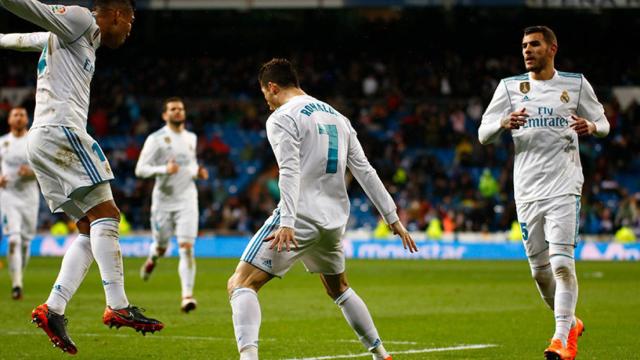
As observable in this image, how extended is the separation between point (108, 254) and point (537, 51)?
422 centimetres

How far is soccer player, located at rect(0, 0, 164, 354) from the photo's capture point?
808 centimetres

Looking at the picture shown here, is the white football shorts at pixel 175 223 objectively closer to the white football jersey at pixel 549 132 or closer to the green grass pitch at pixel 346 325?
the green grass pitch at pixel 346 325

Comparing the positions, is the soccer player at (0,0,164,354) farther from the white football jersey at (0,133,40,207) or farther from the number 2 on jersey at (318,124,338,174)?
the white football jersey at (0,133,40,207)

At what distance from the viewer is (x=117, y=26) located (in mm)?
Result: 8352

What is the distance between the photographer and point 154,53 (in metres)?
44.0

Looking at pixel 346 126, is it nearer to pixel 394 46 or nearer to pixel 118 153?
pixel 118 153

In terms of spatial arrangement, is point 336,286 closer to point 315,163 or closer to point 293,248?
point 293,248

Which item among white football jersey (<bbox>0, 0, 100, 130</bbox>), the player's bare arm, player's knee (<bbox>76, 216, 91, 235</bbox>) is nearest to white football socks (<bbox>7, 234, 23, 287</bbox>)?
the player's bare arm

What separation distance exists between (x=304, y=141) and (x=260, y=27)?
118 feet

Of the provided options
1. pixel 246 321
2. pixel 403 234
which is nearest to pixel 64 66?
pixel 246 321

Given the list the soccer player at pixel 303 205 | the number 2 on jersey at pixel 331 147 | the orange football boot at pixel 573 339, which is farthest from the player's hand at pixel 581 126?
the number 2 on jersey at pixel 331 147

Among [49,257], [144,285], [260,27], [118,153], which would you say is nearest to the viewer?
[144,285]

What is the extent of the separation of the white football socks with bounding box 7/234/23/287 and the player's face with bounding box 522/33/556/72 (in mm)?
9707

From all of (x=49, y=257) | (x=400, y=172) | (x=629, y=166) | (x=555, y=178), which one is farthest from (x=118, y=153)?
(x=555, y=178)
